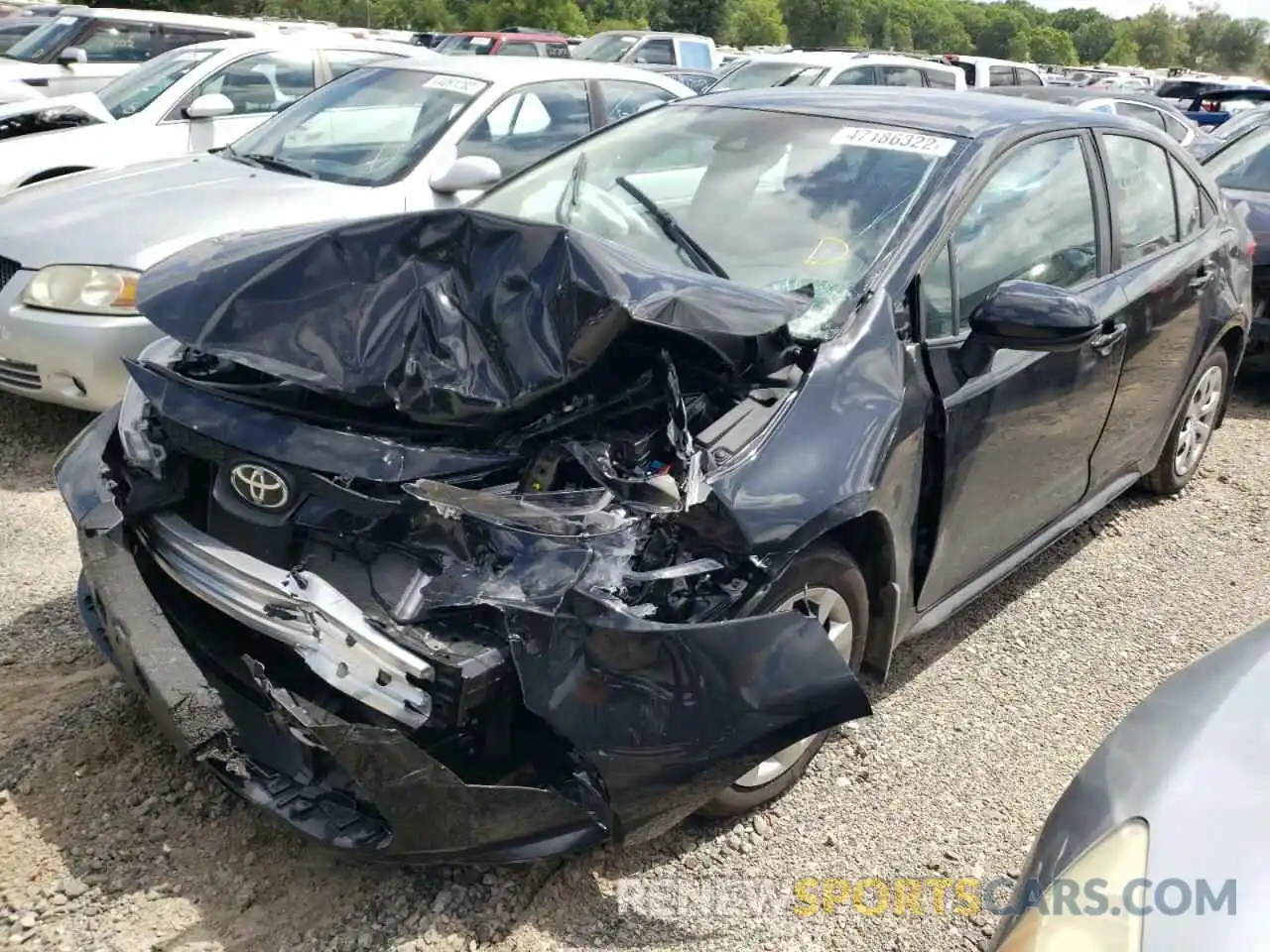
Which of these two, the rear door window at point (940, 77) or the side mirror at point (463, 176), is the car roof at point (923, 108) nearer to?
the side mirror at point (463, 176)

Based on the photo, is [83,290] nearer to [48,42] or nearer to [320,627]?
[320,627]

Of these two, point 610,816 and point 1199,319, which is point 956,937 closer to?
point 610,816

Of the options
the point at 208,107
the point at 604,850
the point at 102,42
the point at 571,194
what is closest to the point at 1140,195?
the point at 571,194

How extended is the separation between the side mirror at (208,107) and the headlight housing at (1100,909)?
6.76 m

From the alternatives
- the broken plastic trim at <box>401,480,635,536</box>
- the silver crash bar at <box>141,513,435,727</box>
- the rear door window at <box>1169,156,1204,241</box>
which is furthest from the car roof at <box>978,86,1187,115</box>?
the silver crash bar at <box>141,513,435,727</box>

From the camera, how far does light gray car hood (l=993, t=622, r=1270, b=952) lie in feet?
5.13

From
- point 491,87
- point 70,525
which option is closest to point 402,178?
point 491,87

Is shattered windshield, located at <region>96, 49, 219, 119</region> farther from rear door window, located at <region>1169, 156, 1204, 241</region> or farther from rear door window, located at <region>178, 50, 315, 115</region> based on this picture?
rear door window, located at <region>1169, 156, 1204, 241</region>

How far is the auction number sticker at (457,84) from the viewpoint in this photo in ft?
19.6

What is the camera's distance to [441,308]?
2.63m

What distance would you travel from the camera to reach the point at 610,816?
2.24m

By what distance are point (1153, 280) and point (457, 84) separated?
383cm

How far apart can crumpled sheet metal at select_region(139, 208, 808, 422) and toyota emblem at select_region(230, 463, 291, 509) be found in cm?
22

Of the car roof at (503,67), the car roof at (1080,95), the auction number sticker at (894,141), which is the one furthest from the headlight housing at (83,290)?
the car roof at (1080,95)
